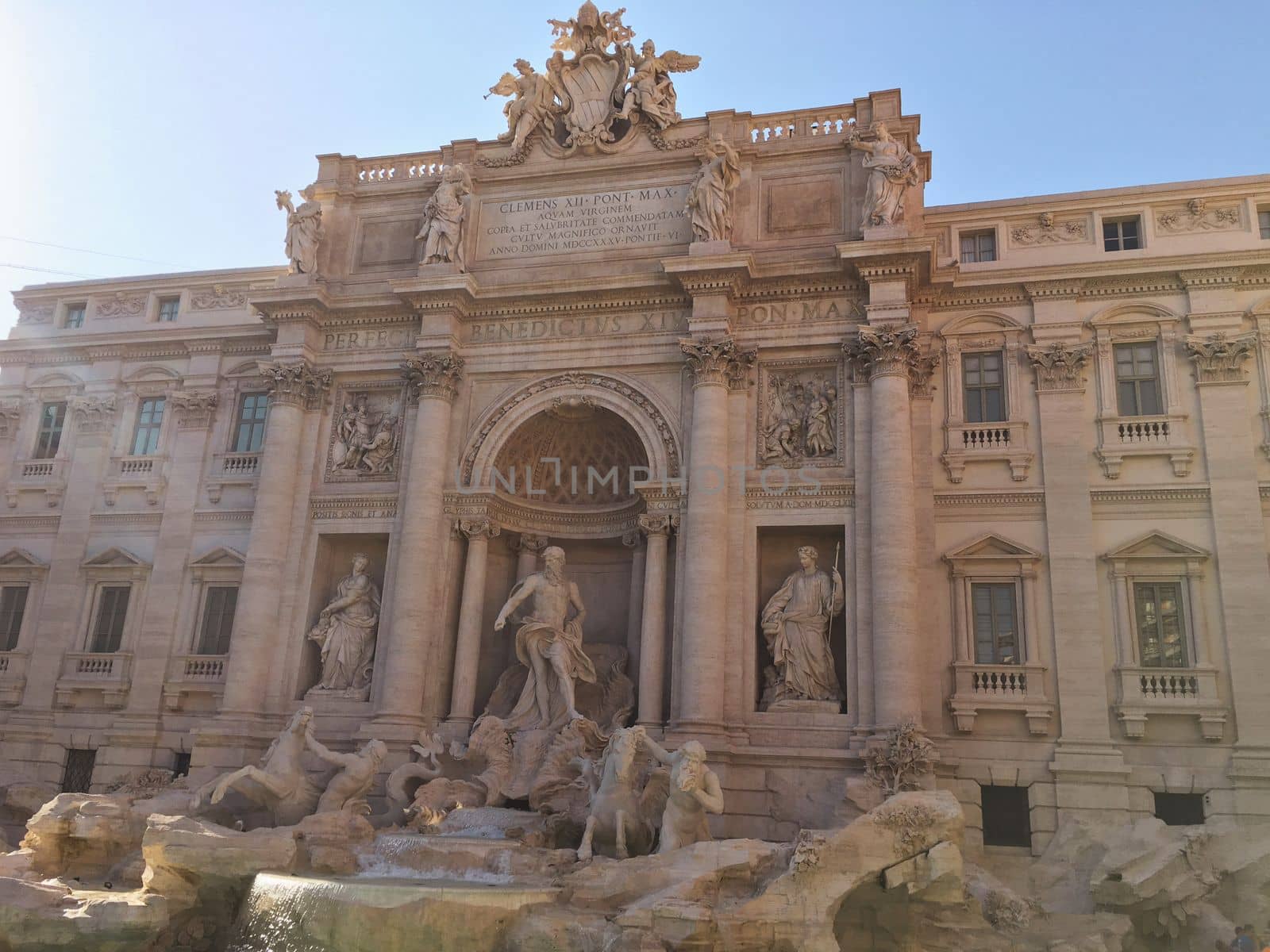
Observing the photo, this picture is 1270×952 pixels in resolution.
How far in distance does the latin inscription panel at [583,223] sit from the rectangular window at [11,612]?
44.7 feet

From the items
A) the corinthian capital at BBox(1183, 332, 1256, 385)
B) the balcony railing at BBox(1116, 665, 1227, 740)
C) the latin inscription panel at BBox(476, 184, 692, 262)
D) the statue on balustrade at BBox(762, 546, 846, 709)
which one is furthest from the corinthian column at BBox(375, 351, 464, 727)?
the corinthian capital at BBox(1183, 332, 1256, 385)

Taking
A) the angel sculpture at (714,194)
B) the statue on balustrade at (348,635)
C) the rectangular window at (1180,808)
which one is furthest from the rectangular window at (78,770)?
the rectangular window at (1180,808)

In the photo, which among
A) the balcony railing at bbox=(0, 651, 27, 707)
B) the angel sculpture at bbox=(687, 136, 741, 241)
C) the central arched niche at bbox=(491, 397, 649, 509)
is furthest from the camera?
the balcony railing at bbox=(0, 651, 27, 707)

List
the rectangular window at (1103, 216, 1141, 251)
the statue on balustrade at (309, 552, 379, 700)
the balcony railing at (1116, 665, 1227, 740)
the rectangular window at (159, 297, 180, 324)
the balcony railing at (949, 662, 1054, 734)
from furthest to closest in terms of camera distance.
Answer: the rectangular window at (159, 297, 180, 324)
the statue on balustrade at (309, 552, 379, 700)
the rectangular window at (1103, 216, 1141, 251)
the balcony railing at (949, 662, 1054, 734)
the balcony railing at (1116, 665, 1227, 740)

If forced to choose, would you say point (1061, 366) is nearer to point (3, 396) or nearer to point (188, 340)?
point (188, 340)

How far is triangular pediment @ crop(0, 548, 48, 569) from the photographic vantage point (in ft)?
84.7

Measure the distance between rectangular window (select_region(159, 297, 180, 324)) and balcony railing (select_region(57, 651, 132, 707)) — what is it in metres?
8.44

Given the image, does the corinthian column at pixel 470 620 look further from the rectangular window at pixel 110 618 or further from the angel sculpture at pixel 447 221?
the rectangular window at pixel 110 618

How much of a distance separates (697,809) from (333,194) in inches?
670

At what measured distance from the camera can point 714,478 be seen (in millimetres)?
20969

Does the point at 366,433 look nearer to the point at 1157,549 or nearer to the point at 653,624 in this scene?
the point at 653,624

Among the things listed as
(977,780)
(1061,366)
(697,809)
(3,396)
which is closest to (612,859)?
(697,809)

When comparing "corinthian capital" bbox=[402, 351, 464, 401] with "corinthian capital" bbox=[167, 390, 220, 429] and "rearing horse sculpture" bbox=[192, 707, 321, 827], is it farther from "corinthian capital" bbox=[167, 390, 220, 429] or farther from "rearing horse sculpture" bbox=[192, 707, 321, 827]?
"rearing horse sculpture" bbox=[192, 707, 321, 827]

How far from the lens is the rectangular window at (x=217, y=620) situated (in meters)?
24.2
